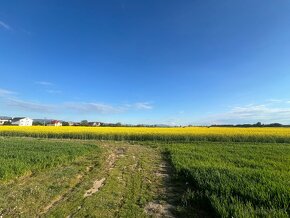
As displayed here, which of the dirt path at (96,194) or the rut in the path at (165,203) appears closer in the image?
the dirt path at (96,194)

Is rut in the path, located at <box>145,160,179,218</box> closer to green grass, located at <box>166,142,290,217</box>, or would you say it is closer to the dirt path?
the dirt path

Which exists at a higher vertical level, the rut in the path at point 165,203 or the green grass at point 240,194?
the green grass at point 240,194

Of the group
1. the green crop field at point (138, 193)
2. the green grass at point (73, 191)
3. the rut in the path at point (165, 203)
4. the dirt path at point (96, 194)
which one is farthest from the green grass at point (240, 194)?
the green grass at point (73, 191)

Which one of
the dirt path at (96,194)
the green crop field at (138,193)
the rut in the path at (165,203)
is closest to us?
the green crop field at (138,193)

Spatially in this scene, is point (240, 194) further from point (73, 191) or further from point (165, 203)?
point (73, 191)

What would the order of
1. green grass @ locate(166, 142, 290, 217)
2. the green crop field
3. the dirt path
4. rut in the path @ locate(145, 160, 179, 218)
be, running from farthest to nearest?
rut in the path @ locate(145, 160, 179, 218) < the dirt path < the green crop field < green grass @ locate(166, 142, 290, 217)

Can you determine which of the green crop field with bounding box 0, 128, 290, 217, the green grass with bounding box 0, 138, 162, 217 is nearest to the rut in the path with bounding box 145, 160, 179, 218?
the green crop field with bounding box 0, 128, 290, 217

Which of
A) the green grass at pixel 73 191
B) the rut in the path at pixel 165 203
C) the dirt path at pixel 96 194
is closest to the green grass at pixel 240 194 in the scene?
the rut in the path at pixel 165 203

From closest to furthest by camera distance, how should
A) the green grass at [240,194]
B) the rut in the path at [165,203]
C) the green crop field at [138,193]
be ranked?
the green grass at [240,194] → the green crop field at [138,193] → the rut in the path at [165,203]

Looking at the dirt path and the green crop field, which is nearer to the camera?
the green crop field

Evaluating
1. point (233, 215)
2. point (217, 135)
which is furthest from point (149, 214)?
point (217, 135)

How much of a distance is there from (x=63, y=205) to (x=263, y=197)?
591cm

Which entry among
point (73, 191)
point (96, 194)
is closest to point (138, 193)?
point (96, 194)

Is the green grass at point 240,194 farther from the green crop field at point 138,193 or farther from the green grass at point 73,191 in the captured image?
the green grass at point 73,191
